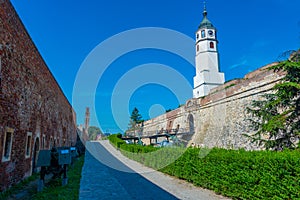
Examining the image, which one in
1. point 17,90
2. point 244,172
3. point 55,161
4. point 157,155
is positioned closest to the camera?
point 244,172

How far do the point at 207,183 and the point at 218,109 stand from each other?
15080 millimetres

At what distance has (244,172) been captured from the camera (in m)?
5.52

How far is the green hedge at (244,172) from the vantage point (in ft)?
14.6

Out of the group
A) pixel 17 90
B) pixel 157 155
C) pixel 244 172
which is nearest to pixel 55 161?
pixel 17 90

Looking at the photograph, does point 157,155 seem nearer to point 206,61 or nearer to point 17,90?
point 17,90

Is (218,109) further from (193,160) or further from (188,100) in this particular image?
(193,160)

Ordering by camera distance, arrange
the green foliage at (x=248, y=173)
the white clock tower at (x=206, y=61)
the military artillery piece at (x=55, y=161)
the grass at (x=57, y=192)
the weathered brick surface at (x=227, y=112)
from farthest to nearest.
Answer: the white clock tower at (x=206, y=61) → the weathered brick surface at (x=227, y=112) → the military artillery piece at (x=55, y=161) → the grass at (x=57, y=192) → the green foliage at (x=248, y=173)

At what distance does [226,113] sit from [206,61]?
75.4 ft

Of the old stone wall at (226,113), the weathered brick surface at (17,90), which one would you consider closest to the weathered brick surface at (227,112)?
the old stone wall at (226,113)

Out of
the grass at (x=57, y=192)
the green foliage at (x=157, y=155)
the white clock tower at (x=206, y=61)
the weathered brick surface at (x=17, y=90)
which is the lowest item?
the grass at (x=57, y=192)

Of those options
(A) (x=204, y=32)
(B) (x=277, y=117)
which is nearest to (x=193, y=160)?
(B) (x=277, y=117)

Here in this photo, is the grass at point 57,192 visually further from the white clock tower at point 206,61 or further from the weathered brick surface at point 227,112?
the white clock tower at point 206,61

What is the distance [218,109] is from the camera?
69.3 feet

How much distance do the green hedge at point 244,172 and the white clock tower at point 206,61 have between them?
32.3 m
